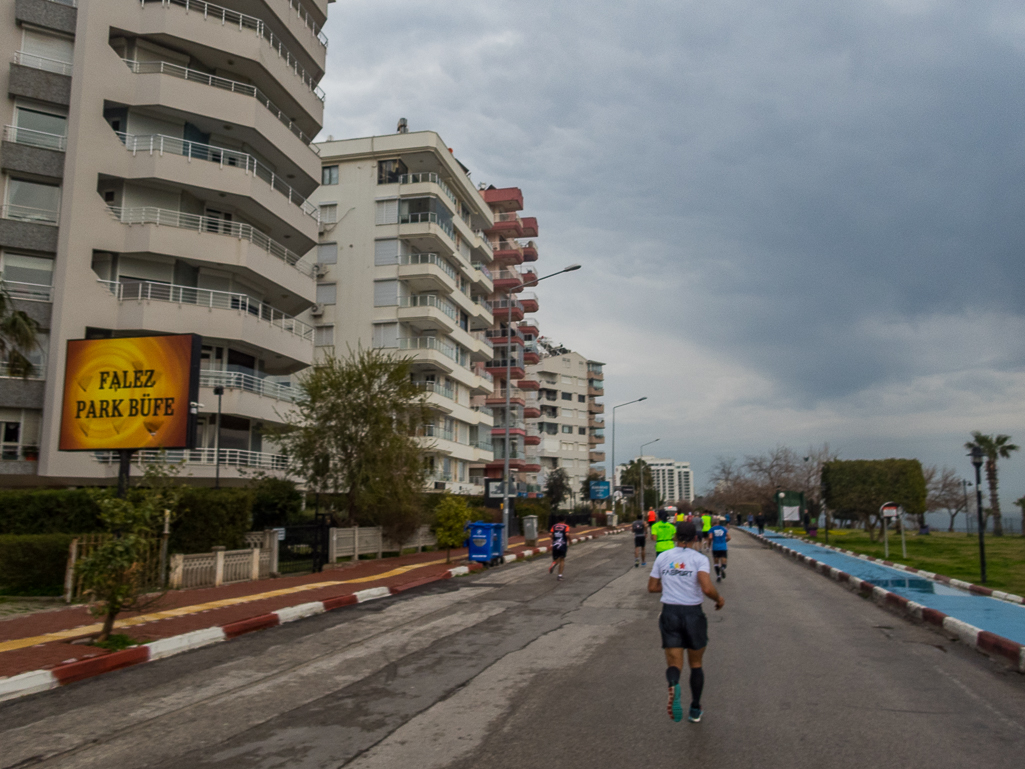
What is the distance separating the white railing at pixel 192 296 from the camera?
2992 cm

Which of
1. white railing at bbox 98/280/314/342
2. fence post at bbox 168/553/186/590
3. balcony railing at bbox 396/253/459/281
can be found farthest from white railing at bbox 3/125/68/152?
balcony railing at bbox 396/253/459/281

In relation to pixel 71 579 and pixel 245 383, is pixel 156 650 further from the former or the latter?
pixel 245 383

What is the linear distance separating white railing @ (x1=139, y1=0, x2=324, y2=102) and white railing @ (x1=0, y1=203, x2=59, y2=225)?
30.1 ft

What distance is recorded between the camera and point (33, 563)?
15.5 meters

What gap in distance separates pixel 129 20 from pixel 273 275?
10953mm

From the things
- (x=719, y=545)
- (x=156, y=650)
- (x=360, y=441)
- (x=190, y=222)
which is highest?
(x=190, y=222)

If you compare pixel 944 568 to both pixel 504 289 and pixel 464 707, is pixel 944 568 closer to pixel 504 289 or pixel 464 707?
pixel 464 707

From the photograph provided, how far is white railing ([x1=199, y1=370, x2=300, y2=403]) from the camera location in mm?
31266

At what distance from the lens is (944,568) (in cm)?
2377

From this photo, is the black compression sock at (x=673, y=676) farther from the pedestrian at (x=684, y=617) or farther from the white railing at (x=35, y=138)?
the white railing at (x=35, y=138)

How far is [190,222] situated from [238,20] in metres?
8.99

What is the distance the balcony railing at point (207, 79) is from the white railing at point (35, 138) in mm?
3990

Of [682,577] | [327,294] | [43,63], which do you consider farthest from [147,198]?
[682,577]

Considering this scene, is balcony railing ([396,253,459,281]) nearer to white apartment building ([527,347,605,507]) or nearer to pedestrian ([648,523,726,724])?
pedestrian ([648,523,726,724])
